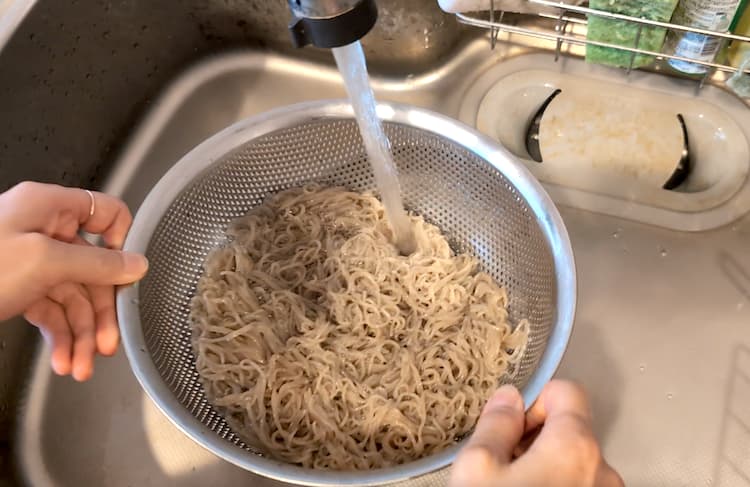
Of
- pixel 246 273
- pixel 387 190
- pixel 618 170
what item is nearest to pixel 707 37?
pixel 618 170

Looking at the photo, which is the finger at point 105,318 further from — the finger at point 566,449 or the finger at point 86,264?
the finger at point 566,449

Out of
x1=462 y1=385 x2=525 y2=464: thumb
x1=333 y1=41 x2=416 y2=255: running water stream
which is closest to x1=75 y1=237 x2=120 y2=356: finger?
x1=333 y1=41 x2=416 y2=255: running water stream

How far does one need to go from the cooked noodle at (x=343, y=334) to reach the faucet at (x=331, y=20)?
0.46 m

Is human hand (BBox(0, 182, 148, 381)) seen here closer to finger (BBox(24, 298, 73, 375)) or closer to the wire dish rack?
finger (BBox(24, 298, 73, 375))

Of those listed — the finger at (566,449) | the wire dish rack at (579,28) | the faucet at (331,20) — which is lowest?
the finger at (566,449)

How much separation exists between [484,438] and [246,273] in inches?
21.6

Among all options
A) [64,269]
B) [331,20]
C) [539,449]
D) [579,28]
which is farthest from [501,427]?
[579,28]

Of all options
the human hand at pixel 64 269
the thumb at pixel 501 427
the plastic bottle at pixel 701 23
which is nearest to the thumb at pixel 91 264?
the human hand at pixel 64 269

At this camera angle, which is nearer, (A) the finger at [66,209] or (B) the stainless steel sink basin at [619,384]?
(A) the finger at [66,209]

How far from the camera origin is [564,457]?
0.62 meters

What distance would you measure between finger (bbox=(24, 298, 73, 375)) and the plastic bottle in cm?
88

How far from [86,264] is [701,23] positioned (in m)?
0.82

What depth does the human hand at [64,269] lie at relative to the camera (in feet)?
2.59

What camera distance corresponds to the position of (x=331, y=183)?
1.16m
